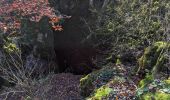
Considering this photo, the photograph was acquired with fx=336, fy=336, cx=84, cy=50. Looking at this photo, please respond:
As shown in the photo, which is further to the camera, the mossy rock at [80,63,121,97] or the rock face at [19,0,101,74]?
the rock face at [19,0,101,74]

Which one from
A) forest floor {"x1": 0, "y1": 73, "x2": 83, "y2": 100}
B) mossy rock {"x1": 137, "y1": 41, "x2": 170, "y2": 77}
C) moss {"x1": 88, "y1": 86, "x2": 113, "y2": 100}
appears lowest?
forest floor {"x1": 0, "y1": 73, "x2": 83, "y2": 100}

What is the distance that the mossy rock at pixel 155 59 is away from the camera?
7766 mm

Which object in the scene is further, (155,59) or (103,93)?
(155,59)

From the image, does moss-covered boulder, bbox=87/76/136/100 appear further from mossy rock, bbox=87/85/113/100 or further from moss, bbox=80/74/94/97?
moss, bbox=80/74/94/97

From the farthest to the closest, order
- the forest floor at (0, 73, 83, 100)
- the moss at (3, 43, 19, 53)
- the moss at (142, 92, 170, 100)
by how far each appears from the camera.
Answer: the moss at (3, 43, 19, 53) < the forest floor at (0, 73, 83, 100) < the moss at (142, 92, 170, 100)

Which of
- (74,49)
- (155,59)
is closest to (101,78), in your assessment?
(155,59)

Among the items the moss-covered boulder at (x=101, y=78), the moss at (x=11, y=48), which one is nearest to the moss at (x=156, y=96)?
the moss-covered boulder at (x=101, y=78)

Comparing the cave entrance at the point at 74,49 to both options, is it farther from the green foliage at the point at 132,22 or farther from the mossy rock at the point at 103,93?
the mossy rock at the point at 103,93

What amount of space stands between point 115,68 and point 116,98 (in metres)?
2.12

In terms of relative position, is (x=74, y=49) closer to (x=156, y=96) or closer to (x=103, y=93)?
(x=103, y=93)

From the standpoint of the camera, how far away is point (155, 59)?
8.50 meters

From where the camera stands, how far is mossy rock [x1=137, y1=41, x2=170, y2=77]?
25.5ft

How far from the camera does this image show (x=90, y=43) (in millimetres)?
12531

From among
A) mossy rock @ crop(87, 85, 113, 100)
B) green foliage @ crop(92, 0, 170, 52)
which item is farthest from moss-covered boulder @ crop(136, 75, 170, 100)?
green foliage @ crop(92, 0, 170, 52)
